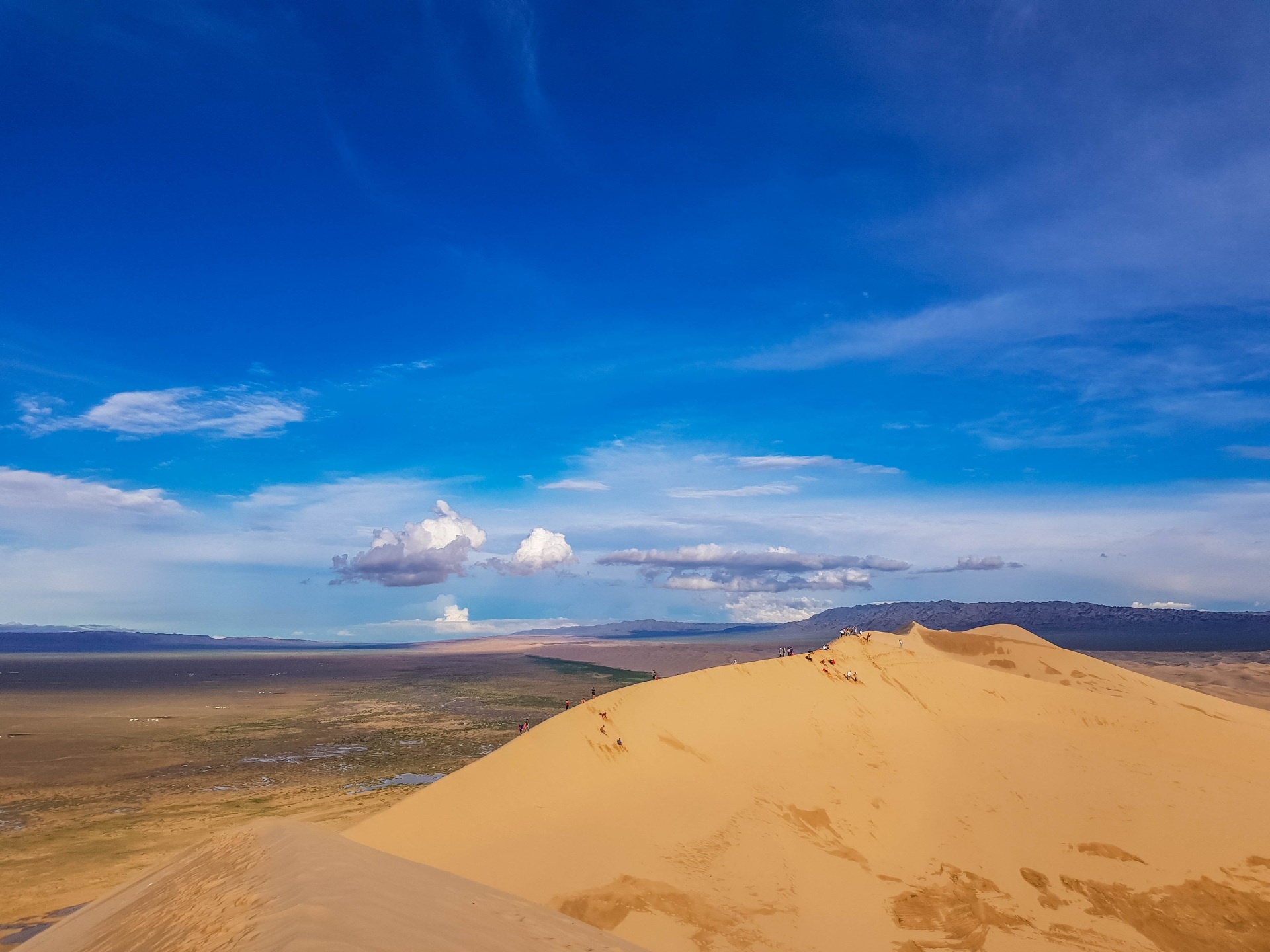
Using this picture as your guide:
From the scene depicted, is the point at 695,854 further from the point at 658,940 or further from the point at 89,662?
the point at 89,662

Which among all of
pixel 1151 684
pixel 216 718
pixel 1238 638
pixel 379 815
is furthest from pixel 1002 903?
pixel 1238 638

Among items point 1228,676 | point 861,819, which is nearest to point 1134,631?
point 1228,676

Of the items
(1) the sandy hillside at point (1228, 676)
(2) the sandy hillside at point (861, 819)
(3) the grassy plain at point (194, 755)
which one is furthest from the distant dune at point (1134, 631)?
(2) the sandy hillside at point (861, 819)

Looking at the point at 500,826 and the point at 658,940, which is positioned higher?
the point at 500,826

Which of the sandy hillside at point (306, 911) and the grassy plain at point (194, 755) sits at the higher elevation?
the sandy hillside at point (306, 911)

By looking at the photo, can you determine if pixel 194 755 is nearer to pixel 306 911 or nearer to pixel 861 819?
pixel 861 819

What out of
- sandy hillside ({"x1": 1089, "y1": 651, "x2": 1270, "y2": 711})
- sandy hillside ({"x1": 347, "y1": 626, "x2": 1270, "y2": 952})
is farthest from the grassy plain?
sandy hillside ({"x1": 1089, "y1": 651, "x2": 1270, "y2": 711})

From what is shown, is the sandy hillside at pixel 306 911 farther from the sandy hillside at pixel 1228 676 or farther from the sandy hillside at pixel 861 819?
the sandy hillside at pixel 1228 676
